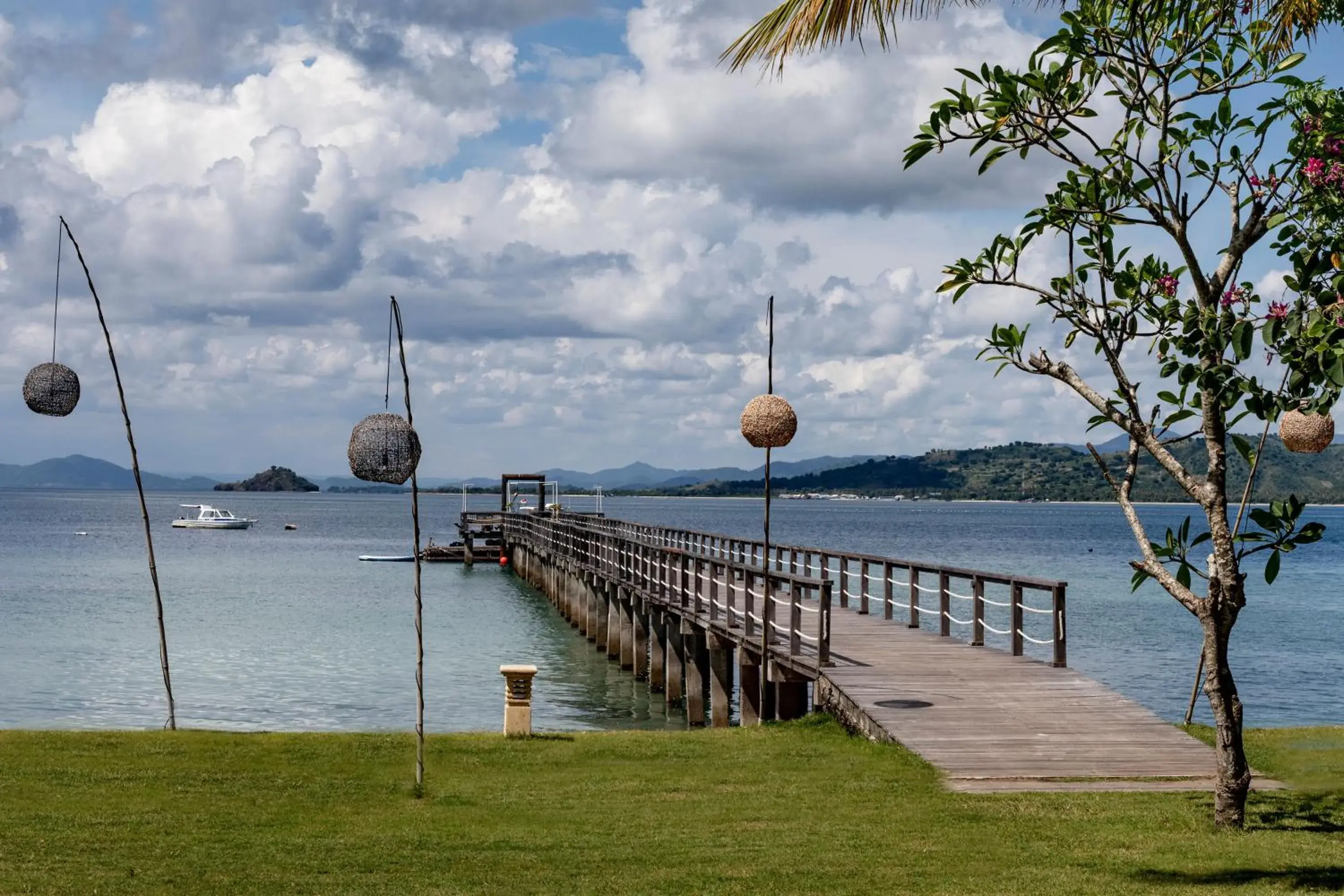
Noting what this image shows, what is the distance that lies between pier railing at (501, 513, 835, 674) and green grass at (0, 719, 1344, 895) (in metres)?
4.05

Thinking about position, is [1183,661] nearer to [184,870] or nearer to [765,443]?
[765,443]

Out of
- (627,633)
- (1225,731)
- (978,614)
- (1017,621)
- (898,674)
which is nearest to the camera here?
(1225,731)

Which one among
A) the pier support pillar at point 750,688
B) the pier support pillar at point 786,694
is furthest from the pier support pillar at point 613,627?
the pier support pillar at point 786,694

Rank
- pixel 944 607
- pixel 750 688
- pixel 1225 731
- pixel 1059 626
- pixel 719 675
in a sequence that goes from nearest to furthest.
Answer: pixel 1225 731, pixel 1059 626, pixel 750 688, pixel 944 607, pixel 719 675

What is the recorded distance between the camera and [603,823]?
10.3 metres

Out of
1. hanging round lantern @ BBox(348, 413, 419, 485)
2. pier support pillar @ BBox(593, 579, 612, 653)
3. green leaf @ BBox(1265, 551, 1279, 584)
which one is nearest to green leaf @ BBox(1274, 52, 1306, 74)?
green leaf @ BBox(1265, 551, 1279, 584)

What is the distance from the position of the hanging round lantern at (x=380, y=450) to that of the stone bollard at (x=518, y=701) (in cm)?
228

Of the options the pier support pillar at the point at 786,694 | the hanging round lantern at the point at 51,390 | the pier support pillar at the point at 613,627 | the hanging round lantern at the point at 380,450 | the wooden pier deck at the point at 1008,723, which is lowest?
the pier support pillar at the point at 613,627

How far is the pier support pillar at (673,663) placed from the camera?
27.4 meters

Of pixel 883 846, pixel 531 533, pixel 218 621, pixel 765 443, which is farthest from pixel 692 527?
pixel 883 846

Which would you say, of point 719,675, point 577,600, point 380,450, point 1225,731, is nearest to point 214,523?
point 577,600

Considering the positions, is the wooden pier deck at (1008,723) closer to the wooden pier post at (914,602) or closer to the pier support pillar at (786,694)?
the pier support pillar at (786,694)

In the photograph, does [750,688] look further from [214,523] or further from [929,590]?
[214,523]

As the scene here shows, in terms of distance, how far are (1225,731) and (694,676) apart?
1569 cm
